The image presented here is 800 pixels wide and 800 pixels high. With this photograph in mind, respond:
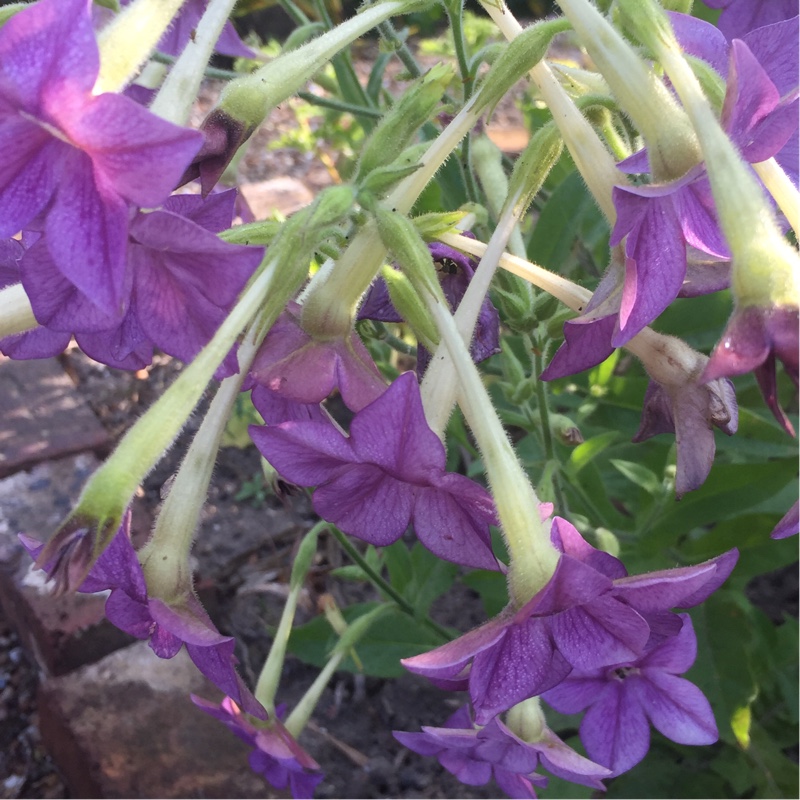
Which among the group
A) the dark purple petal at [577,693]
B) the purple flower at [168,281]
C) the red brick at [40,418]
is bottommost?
the red brick at [40,418]

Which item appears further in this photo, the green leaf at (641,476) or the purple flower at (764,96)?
the green leaf at (641,476)

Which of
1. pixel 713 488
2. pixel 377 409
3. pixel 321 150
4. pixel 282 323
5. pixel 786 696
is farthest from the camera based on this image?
pixel 321 150

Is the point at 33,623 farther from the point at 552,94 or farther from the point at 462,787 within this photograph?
the point at 552,94

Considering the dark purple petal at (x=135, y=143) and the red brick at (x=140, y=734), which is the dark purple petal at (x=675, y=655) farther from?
the red brick at (x=140, y=734)

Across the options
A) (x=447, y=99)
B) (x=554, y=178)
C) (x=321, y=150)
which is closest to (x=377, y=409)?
(x=447, y=99)

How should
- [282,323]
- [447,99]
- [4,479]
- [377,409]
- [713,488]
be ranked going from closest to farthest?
[377,409] → [282,323] → [447,99] → [713,488] → [4,479]

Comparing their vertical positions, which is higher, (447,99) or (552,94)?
(552,94)

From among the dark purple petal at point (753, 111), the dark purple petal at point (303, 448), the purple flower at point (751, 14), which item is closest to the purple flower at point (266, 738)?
the dark purple petal at point (303, 448)

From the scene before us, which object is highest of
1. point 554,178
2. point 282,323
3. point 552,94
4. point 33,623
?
point 552,94
